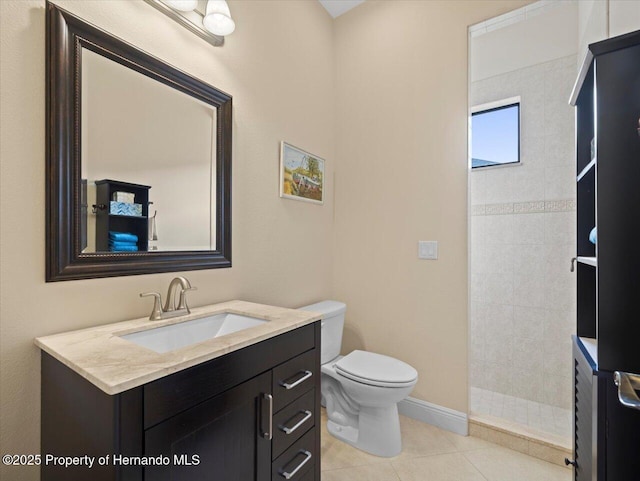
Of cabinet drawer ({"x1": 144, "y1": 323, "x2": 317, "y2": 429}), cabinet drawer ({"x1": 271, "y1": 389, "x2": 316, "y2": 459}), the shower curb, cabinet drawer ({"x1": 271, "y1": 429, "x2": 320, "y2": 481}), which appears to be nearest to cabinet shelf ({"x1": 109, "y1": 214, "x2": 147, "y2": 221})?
cabinet drawer ({"x1": 144, "y1": 323, "x2": 317, "y2": 429})

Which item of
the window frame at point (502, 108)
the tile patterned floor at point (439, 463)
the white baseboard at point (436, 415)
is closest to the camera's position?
the tile patterned floor at point (439, 463)

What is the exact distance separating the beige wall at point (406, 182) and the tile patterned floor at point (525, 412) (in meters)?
0.45

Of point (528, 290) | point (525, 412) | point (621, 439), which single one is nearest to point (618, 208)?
point (621, 439)

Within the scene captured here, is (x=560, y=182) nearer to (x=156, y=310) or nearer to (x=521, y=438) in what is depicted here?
(x=521, y=438)

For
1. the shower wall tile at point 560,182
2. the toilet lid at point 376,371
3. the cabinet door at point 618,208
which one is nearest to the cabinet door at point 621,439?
the cabinet door at point 618,208

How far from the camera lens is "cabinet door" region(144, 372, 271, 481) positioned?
729 millimetres

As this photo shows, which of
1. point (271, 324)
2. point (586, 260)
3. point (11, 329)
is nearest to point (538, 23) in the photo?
point (586, 260)

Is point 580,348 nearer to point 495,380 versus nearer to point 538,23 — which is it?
point 495,380

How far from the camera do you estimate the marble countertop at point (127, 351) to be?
2.20ft

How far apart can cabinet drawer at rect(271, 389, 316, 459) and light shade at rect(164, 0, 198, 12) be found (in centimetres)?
166

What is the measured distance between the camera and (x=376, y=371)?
169 cm

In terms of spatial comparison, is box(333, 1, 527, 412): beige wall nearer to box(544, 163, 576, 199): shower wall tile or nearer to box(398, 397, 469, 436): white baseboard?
box(398, 397, 469, 436): white baseboard

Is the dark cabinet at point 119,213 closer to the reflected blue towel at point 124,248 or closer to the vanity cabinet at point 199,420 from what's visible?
the reflected blue towel at point 124,248

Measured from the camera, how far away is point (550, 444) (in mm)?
1633
